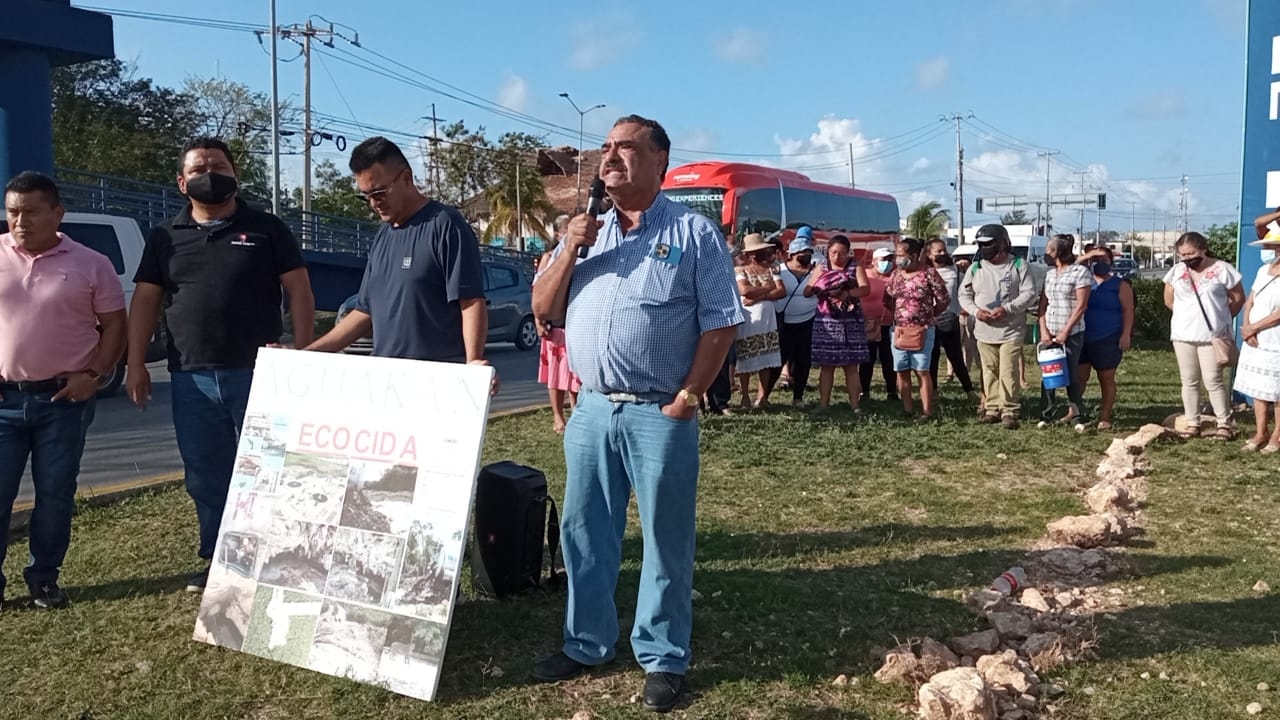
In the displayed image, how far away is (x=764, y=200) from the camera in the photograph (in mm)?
23453

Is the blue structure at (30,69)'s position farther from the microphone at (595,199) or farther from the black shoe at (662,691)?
the black shoe at (662,691)

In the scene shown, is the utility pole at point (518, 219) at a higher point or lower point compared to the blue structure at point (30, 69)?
higher

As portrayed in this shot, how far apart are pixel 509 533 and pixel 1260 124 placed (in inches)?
358

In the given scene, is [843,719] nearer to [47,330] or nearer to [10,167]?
[47,330]

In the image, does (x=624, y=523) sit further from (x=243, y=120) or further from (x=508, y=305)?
(x=243, y=120)

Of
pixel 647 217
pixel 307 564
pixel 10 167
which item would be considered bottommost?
pixel 307 564

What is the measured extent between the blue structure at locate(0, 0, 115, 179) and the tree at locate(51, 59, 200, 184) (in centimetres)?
2383


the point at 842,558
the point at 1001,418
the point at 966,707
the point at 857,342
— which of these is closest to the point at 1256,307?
the point at 1001,418

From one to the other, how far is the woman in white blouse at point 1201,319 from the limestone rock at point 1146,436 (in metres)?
0.25

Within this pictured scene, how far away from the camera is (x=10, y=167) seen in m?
13.9

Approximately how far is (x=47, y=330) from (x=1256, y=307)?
7.80 metres

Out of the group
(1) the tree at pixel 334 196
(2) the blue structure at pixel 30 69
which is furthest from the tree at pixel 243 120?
(2) the blue structure at pixel 30 69

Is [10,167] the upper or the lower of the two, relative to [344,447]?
upper

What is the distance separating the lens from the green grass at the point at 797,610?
133 inches
